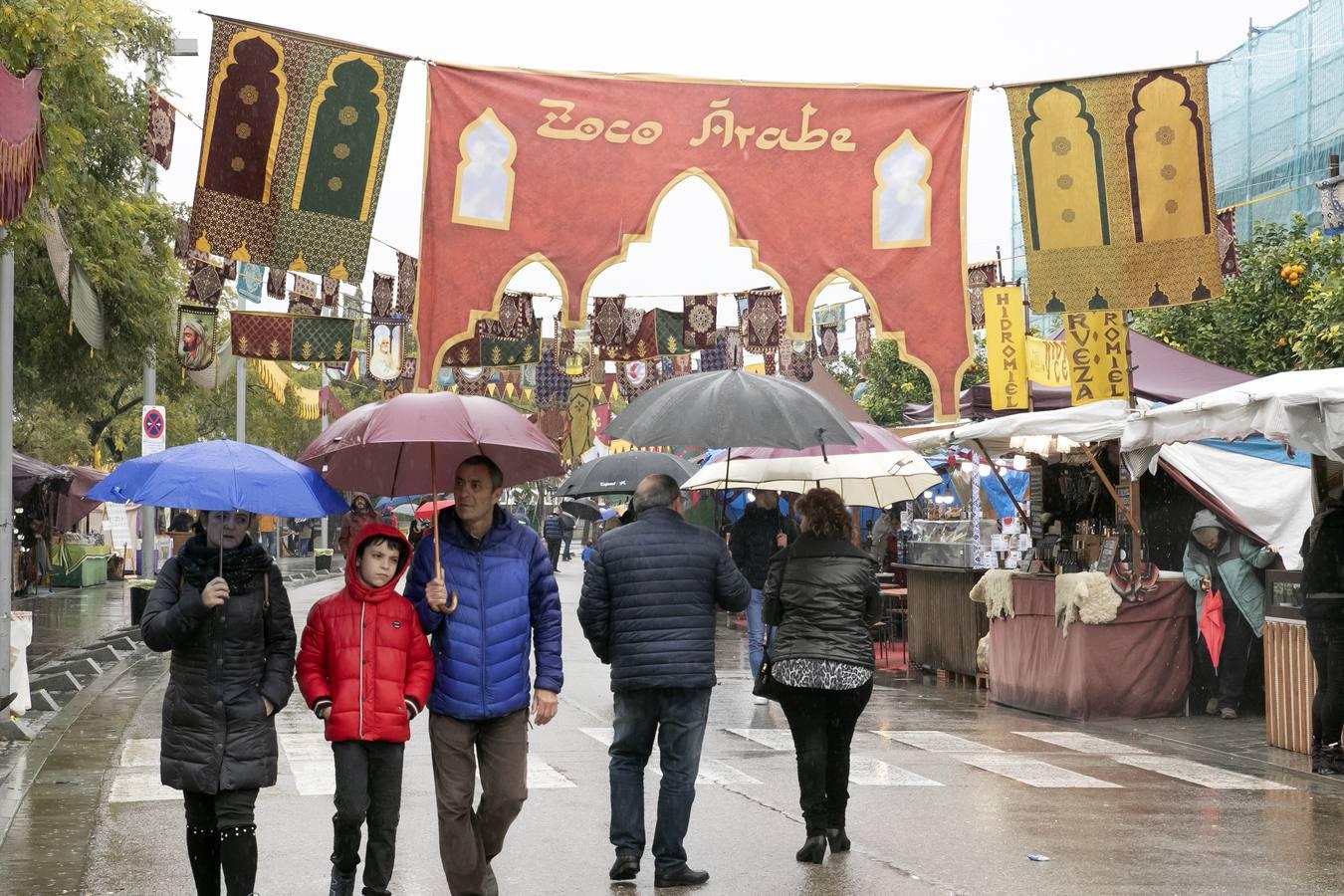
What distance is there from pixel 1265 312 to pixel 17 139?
20977 mm

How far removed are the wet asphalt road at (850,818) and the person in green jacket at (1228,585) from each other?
56.0 inches

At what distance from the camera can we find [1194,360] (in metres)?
19.1

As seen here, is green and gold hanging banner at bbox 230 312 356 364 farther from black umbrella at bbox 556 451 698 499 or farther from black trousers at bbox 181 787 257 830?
black trousers at bbox 181 787 257 830

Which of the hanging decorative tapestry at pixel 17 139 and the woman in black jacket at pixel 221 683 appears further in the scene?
the hanging decorative tapestry at pixel 17 139

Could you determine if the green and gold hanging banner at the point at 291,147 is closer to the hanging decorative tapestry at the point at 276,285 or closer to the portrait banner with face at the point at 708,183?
the portrait banner with face at the point at 708,183

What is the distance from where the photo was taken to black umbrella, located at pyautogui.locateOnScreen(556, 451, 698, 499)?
55.1ft

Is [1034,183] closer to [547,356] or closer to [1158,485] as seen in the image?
[1158,485]

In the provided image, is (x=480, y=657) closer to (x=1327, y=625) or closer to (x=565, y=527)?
(x=1327, y=625)

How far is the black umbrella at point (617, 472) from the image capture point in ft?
55.1

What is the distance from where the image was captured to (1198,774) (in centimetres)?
1135

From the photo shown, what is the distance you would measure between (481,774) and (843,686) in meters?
2.11

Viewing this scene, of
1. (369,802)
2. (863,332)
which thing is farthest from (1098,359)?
(863,332)

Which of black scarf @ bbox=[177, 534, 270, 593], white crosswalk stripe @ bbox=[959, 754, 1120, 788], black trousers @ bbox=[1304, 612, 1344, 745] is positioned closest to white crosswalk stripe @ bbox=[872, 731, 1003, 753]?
white crosswalk stripe @ bbox=[959, 754, 1120, 788]

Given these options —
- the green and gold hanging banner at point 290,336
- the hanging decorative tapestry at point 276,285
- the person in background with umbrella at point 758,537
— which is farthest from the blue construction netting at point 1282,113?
the person in background with umbrella at point 758,537
